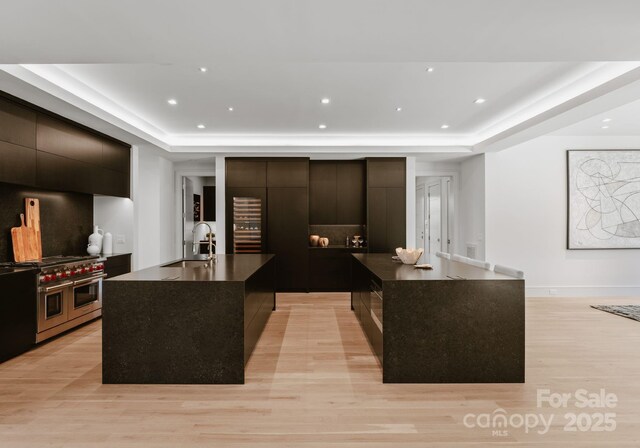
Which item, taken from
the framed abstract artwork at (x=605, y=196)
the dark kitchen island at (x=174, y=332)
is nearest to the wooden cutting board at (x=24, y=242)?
the dark kitchen island at (x=174, y=332)

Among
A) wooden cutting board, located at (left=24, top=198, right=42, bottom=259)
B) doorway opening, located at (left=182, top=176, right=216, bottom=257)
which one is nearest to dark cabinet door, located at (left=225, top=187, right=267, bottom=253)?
doorway opening, located at (left=182, top=176, right=216, bottom=257)

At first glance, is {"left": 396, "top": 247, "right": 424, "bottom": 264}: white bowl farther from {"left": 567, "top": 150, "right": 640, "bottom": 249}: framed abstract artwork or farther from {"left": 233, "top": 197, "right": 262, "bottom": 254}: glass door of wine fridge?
{"left": 567, "top": 150, "right": 640, "bottom": 249}: framed abstract artwork

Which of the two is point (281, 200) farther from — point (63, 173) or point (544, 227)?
point (544, 227)

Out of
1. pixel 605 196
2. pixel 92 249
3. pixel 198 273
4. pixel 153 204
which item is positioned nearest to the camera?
pixel 198 273

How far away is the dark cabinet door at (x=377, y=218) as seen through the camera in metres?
6.88

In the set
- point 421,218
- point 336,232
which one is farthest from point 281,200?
point 421,218

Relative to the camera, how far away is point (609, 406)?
8.39ft

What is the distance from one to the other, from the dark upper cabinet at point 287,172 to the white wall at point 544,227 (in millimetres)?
3420

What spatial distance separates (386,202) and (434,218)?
2.24 meters

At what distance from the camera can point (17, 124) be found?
3664 millimetres

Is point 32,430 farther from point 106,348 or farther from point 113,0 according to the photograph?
point 113,0

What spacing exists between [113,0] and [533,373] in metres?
4.15

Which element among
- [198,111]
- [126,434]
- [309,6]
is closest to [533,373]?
[126,434]

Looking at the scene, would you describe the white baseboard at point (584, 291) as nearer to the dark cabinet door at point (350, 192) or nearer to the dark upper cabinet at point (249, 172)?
the dark cabinet door at point (350, 192)
